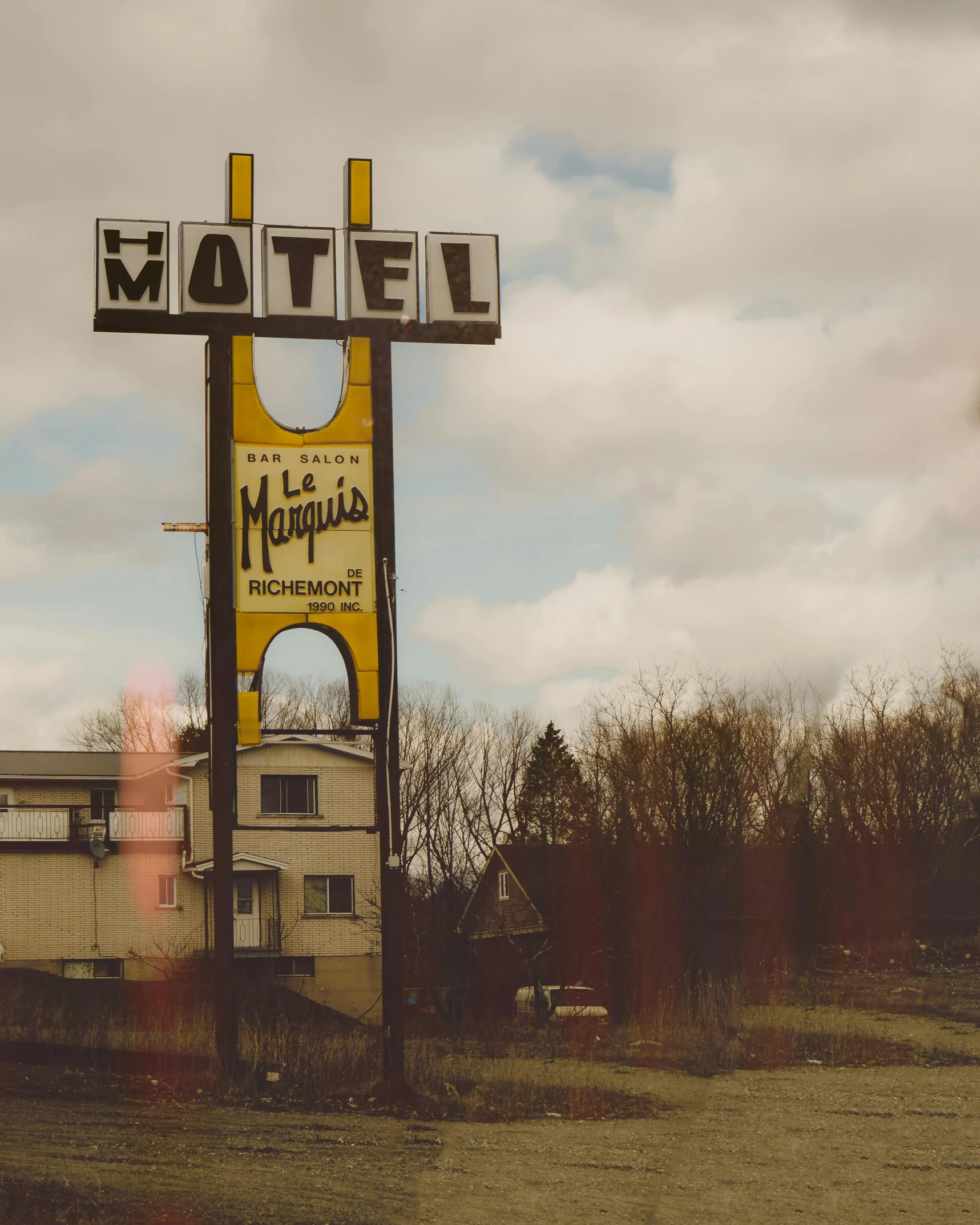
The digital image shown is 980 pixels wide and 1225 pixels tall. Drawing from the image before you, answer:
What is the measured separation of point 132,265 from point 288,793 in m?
29.4

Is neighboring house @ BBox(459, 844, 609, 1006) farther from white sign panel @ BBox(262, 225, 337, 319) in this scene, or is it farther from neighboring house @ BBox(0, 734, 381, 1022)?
white sign panel @ BBox(262, 225, 337, 319)

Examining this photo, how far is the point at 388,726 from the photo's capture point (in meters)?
17.3

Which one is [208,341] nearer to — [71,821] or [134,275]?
[134,275]

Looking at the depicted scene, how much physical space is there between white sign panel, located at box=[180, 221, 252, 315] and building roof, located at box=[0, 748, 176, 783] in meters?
29.8

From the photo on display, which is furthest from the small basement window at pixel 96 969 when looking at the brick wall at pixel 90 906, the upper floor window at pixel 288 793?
the upper floor window at pixel 288 793

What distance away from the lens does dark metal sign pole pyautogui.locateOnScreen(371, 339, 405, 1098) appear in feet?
54.8

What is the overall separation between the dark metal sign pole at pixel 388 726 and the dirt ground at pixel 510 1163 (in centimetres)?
188

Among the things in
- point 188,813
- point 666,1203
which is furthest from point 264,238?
point 188,813

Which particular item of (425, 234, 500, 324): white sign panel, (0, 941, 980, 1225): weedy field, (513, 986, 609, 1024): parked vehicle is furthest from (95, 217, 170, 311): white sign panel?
(513, 986, 609, 1024): parked vehicle

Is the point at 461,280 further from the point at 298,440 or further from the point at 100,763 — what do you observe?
the point at 100,763

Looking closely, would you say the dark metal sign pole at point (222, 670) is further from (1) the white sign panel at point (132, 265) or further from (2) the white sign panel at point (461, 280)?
(2) the white sign panel at point (461, 280)

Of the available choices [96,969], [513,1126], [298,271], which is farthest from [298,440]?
[96,969]

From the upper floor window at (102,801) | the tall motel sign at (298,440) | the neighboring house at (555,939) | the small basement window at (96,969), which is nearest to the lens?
the tall motel sign at (298,440)

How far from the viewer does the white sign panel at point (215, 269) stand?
17484 millimetres
